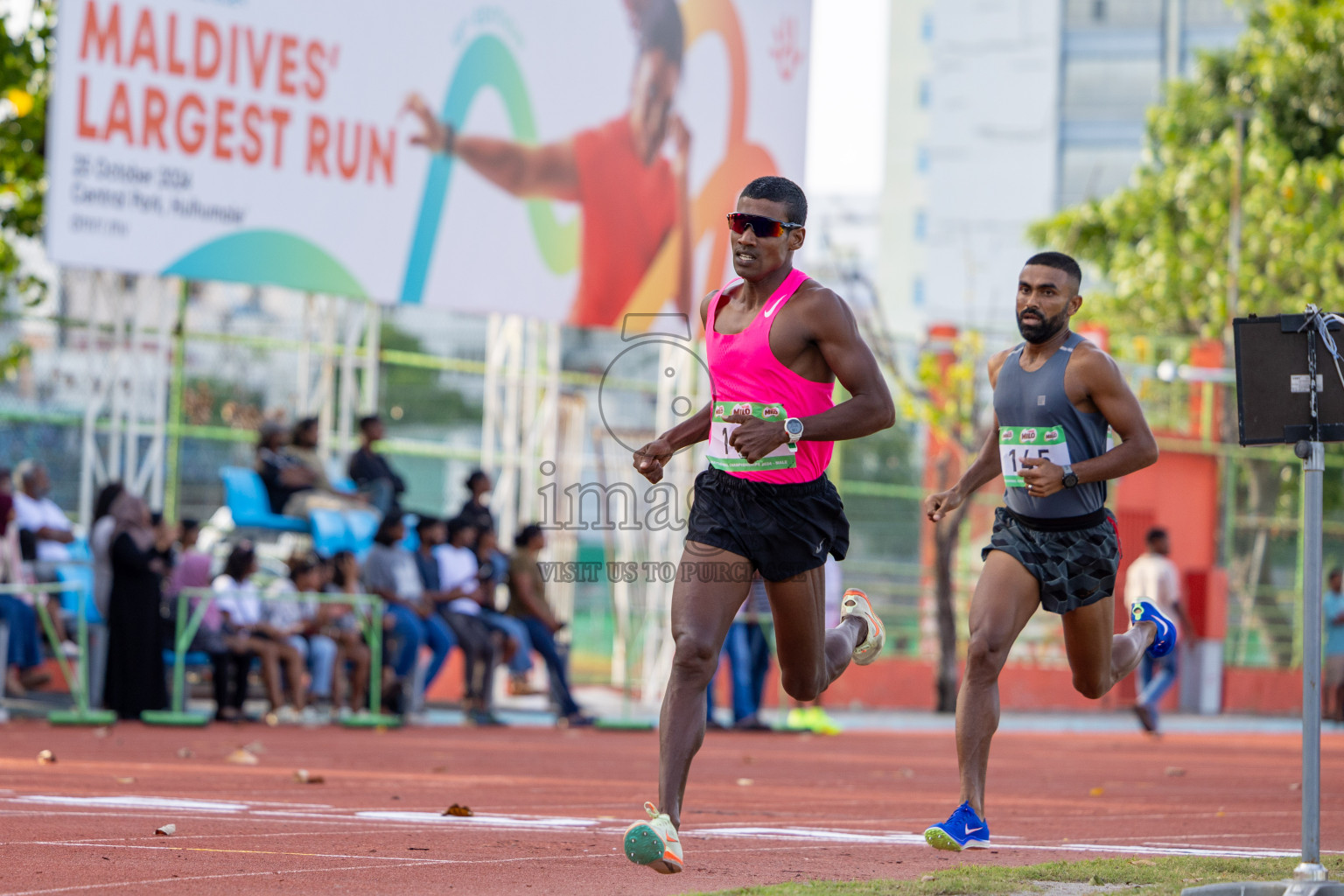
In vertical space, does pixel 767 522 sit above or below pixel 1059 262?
below

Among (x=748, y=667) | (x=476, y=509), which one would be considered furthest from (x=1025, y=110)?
(x=476, y=509)

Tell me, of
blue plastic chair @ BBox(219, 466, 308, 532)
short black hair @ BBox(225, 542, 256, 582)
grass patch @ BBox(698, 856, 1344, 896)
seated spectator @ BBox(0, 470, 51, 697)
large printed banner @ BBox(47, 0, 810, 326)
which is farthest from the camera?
blue plastic chair @ BBox(219, 466, 308, 532)

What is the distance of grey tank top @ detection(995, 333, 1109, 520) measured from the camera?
712cm

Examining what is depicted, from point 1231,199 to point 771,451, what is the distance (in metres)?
30.5

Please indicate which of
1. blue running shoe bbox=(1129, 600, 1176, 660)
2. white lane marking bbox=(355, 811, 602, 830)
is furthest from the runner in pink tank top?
blue running shoe bbox=(1129, 600, 1176, 660)

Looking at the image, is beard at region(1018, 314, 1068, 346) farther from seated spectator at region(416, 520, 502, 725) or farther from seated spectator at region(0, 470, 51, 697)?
seated spectator at region(416, 520, 502, 725)

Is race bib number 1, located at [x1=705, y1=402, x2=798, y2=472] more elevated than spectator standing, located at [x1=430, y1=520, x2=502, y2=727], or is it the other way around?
race bib number 1, located at [x1=705, y1=402, x2=798, y2=472]

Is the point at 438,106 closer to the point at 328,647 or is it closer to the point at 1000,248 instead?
the point at 328,647

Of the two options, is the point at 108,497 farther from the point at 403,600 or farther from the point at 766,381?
the point at 766,381

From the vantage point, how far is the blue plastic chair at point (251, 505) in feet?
53.3

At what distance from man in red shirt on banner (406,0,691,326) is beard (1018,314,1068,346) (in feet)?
34.0

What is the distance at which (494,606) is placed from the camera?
1680cm

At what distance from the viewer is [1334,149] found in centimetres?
3591

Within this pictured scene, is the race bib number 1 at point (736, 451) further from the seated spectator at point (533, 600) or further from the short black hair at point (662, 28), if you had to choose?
the short black hair at point (662, 28)
